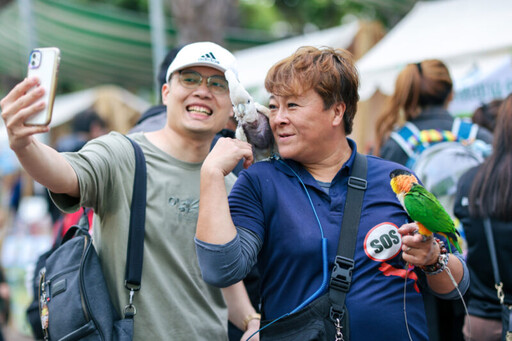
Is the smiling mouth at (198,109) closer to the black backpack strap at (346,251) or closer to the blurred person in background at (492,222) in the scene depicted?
the black backpack strap at (346,251)

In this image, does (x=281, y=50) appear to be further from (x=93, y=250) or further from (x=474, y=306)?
(x=93, y=250)

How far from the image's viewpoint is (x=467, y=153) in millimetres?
3637

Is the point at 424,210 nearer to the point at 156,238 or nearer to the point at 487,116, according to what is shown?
the point at 156,238

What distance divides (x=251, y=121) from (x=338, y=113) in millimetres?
351

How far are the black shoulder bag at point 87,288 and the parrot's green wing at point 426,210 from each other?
45.0 inches

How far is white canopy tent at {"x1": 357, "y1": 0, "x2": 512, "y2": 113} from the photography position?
533 centimetres

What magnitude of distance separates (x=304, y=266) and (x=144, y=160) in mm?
909

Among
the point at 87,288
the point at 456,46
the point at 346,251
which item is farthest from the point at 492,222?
the point at 456,46

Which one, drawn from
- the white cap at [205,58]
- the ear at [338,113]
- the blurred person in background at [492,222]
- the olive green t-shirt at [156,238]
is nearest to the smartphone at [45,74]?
the olive green t-shirt at [156,238]

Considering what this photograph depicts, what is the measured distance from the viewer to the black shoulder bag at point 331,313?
183 cm

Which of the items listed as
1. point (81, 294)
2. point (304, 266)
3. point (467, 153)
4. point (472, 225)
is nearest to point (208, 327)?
point (81, 294)

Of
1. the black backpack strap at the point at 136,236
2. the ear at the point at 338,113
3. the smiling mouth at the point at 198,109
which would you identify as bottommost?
the black backpack strap at the point at 136,236

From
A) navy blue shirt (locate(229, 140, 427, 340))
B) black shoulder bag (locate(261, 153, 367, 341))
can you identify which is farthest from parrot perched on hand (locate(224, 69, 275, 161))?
black shoulder bag (locate(261, 153, 367, 341))

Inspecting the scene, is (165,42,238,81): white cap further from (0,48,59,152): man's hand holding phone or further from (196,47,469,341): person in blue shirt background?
(0,48,59,152): man's hand holding phone
